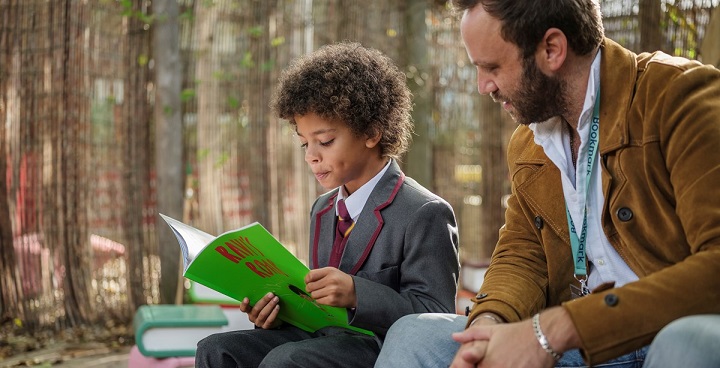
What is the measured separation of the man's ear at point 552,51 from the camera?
1962mm

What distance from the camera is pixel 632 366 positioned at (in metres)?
1.95

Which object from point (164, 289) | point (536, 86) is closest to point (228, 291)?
point (536, 86)

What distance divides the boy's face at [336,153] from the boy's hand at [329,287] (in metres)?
0.47

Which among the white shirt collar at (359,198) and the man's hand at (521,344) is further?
the white shirt collar at (359,198)

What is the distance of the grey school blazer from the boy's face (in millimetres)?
89

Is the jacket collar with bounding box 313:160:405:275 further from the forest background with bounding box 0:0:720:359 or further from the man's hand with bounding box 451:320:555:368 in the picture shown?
the forest background with bounding box 0:0:720:359

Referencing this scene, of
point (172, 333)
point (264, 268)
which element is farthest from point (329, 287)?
point (172, 333)

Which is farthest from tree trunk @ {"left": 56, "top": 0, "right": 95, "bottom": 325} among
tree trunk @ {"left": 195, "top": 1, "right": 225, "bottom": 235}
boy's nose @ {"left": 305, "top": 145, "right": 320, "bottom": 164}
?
boy's nose @ {"left": 305, "top": 145, "right": 320, "bottom": 164}

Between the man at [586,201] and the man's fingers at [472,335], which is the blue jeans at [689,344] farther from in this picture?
the man's fingers at [472,335]

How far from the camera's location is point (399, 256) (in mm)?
2498

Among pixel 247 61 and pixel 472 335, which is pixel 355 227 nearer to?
pixel 472 335

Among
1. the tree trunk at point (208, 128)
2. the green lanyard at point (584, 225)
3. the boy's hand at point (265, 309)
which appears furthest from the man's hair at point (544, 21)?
the tree trunk at point (208, 128)

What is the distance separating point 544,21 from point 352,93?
902 millimetres

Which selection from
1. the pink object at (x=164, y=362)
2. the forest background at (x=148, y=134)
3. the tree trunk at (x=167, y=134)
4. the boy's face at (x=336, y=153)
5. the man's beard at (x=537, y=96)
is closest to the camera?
the man's beard at (x=537, y=96)
